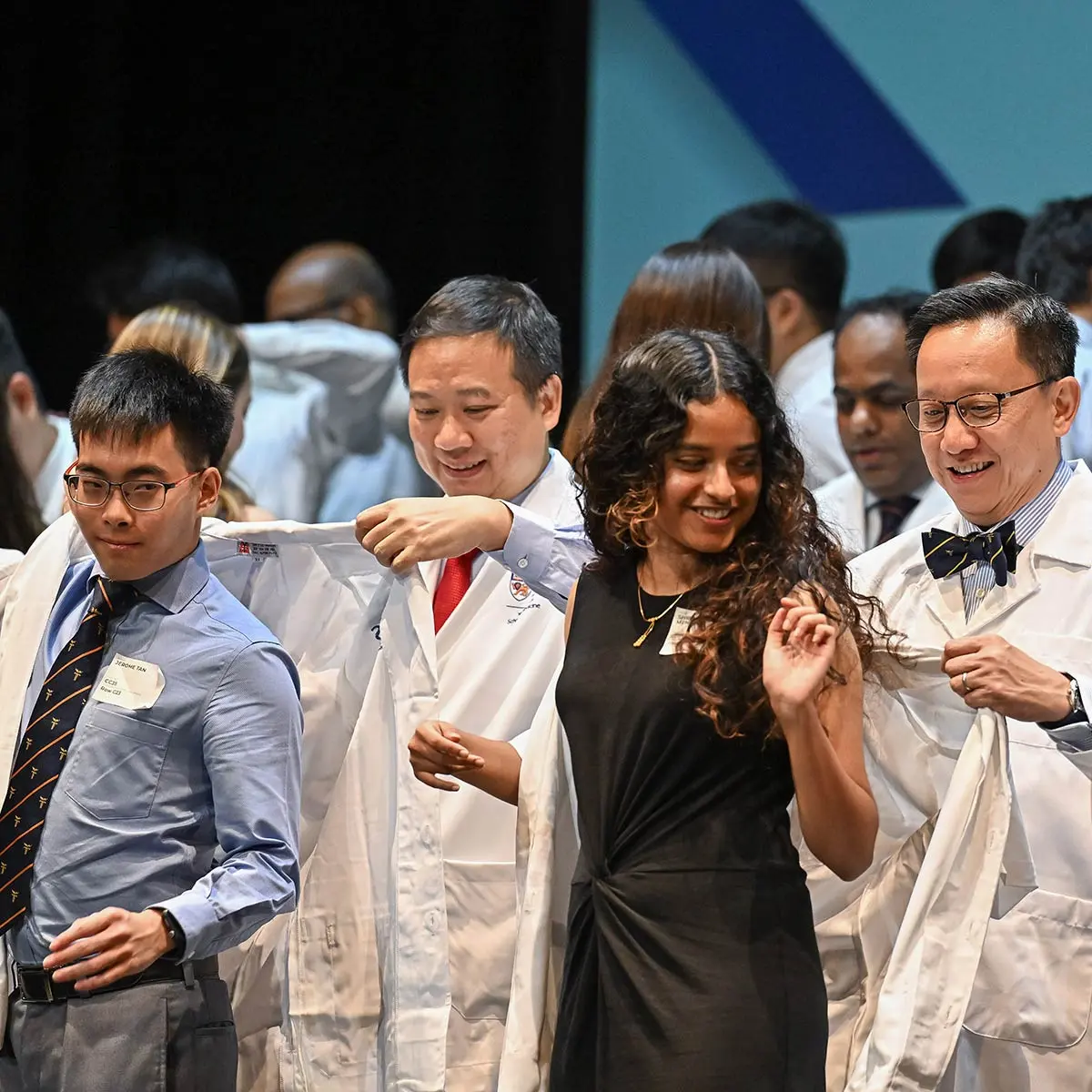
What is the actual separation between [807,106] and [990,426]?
349cm

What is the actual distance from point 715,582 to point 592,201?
4277mm

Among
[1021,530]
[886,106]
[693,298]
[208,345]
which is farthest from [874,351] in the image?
[886,106]

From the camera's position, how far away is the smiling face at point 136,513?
9.00ft

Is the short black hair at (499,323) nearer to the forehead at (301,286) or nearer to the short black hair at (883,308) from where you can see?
the short black hair at (883,308)

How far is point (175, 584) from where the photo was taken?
9.14ft

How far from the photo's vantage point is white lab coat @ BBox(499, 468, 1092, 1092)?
8.50 feet

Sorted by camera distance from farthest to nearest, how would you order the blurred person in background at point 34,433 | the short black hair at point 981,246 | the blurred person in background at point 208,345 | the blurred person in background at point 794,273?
the short black hair at point 981,246 < the blurred person in background at point 794,273 < the blurred person in background at point 34,433 < the blurred person in background at point 208,345

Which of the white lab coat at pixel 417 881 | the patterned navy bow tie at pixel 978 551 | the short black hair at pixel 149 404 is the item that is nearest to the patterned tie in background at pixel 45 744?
the short black hair at pixel 149 404

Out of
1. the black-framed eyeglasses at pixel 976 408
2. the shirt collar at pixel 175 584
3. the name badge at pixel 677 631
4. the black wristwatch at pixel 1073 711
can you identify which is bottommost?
the black wristwatch at pixel 1073 711

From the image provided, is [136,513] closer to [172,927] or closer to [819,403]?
[172,927]

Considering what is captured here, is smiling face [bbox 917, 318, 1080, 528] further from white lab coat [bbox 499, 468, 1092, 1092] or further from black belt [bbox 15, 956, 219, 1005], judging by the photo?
black belt [bbox 15, 956, 219, 1005]

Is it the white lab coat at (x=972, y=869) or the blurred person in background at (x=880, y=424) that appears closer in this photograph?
the white lab coat at (x=972, y=869)

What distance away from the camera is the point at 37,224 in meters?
6.96

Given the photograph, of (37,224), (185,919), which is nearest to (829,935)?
(185,919)
